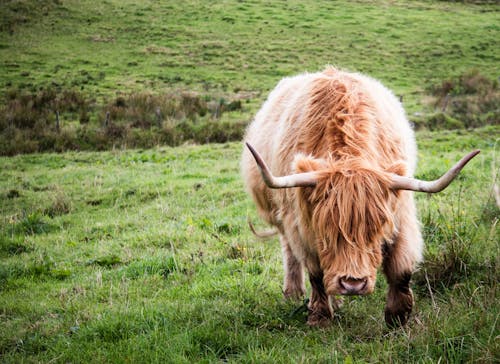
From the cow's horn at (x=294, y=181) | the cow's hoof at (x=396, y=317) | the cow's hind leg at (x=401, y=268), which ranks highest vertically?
the cow's horn at (x=294, y=181)

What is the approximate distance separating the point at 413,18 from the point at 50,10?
2659 cm

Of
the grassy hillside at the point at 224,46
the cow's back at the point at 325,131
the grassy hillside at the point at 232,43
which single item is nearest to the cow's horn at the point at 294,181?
the cow's back at the point at 325,131

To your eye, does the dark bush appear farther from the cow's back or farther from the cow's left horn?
the cow's left horn

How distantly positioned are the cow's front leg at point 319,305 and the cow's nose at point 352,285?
29.3 inches

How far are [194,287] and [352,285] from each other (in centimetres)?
191

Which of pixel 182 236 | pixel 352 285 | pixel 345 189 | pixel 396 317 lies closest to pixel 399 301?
pixel 396 317

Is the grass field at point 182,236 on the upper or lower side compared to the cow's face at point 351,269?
lower

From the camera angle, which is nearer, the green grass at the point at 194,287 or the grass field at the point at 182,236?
the green grass at the point at 194,287

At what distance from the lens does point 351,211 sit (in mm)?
2926

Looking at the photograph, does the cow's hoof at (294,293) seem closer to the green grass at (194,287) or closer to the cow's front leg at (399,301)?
the green grass at (194,287)

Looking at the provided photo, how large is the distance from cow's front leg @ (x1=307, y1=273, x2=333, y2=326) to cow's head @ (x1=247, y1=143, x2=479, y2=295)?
61cm

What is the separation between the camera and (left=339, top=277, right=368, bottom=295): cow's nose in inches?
112

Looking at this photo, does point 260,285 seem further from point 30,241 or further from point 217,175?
point 217,175

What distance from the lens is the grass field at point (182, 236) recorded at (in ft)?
10.5
